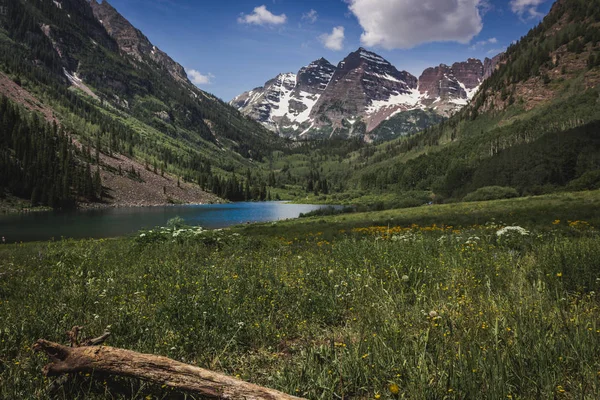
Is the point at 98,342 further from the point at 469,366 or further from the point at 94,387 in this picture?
the point at 469,366

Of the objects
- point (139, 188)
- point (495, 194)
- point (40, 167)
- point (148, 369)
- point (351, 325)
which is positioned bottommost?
point (351, 325)

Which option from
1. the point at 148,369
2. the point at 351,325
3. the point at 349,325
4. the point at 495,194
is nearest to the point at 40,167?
the point at 148,369

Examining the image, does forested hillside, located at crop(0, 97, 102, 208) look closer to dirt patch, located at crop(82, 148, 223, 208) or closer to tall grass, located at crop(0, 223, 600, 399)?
dirt patch, located at crop(82, 148, 223, 208)

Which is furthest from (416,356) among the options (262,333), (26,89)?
(26,89)

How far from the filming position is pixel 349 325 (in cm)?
558

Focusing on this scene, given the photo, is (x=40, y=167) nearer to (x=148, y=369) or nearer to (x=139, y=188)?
(x=139, y=188)

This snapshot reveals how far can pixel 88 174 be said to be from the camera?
118250mm

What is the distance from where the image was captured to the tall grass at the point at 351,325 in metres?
3.50

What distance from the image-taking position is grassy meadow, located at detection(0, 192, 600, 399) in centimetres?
351

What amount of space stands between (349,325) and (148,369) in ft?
11.0

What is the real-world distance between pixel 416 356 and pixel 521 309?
2.20m

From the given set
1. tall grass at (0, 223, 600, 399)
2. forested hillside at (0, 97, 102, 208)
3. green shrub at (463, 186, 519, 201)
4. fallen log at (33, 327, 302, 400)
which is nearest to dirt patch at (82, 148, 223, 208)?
forested hillside at (0, 97, 102, 208)

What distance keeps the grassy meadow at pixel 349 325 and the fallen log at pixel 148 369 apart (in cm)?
25

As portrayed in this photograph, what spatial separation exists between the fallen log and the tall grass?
0.27m
